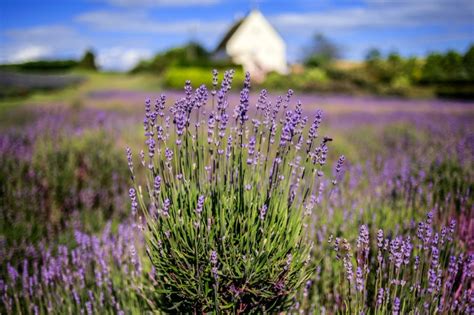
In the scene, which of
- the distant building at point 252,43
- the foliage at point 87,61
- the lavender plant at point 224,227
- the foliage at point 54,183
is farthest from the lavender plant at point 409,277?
the foliage at point 87,61

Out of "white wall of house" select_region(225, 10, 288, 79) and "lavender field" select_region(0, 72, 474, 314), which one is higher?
"white wall of house" select_region(225, 10, 288, 79)

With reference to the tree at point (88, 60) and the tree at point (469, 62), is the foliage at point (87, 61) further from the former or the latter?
the tree at point (469, 62)

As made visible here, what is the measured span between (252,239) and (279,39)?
4220 cm

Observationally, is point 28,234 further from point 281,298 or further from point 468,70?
point 468,70

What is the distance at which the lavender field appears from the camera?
220 centimetres

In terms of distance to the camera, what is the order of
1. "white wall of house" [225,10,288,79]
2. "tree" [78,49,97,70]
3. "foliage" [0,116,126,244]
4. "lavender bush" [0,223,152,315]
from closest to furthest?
1. "lavender bush" [0,223,152,315]
2. "foliage" [0,116,126,244]
3. "white wall of house" [225,10,288,79]
4. "tree" [78,49,97,70]

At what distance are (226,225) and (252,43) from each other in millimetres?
38588

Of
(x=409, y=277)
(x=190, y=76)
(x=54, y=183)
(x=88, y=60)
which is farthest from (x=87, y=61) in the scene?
(x=409, y=277)

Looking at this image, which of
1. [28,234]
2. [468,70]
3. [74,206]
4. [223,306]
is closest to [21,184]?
[74,206]

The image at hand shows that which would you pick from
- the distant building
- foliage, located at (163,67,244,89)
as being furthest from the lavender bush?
the distant building

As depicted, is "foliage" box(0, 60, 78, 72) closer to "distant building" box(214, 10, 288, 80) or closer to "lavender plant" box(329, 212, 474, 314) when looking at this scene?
"distant building" box(214, 10, 288, 80)

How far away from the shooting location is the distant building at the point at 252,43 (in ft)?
127

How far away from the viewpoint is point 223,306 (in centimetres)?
217

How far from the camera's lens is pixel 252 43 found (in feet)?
129
